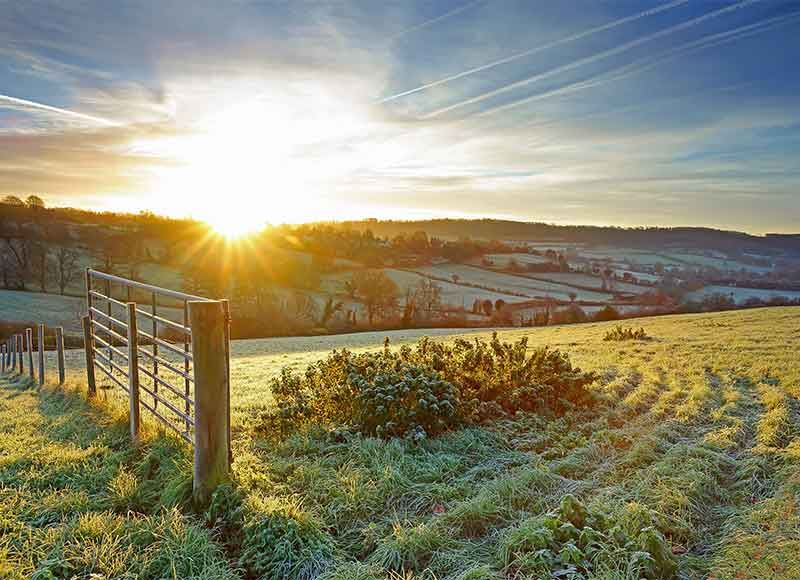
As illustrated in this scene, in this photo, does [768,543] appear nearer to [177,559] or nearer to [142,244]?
[177,559]

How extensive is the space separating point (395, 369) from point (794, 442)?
200 inches

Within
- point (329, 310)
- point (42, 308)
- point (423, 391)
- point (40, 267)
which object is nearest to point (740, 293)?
point (329, 310)

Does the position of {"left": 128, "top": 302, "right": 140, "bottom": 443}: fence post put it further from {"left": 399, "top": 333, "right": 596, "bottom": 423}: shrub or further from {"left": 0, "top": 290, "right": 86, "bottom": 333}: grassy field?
{"left": 0, "top": 290, "right": 86, "bottom": 333}: grassy field

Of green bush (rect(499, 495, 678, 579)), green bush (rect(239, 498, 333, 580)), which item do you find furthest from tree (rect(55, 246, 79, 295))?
green bush (rect(499, 495, 678, 579))

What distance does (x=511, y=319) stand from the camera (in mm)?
52188

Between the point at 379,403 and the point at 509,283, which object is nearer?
the point at 379,403

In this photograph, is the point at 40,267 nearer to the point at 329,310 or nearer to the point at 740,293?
the point at 329,310

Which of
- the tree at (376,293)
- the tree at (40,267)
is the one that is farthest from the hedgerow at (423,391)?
the tree at (40,267)

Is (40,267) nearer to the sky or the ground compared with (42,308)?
nearer to the sky

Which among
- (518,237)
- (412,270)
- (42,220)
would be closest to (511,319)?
(412,270)

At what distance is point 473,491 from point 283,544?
1969mm

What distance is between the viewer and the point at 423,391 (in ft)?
22.6

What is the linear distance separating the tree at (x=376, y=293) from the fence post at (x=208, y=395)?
159 ft

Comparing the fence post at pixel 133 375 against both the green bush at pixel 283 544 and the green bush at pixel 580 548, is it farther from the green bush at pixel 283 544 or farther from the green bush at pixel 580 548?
the green bush at pixel 580 548
